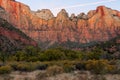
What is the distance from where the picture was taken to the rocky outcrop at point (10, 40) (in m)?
71.8

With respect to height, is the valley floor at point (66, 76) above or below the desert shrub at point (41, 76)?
below

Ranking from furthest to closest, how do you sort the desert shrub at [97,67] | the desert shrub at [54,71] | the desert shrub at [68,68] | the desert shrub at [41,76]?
the desert shrub at [68,68] < the desert shrub at [97,67] < the desert shrub at [54,71] < the desert shrub at [41,76]

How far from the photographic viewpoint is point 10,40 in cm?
8019

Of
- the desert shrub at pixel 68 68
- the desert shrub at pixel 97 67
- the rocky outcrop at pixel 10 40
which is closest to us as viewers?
the desert shrub at pixel 97 67

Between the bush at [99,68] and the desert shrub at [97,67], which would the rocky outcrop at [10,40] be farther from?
the bush at [99,68]

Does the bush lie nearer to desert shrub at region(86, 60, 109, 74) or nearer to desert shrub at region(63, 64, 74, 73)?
desert shrub at region(86, 60, 109, 74)

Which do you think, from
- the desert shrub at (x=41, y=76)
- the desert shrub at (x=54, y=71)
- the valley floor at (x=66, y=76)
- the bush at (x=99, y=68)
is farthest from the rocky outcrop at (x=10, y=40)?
the desert shrub at (x=41, y=76)

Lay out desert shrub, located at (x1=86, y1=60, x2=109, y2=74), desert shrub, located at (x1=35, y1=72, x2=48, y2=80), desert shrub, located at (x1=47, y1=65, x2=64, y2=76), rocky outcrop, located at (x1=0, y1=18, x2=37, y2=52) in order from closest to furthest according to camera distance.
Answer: desert shrub, located at (x1=35, y1=72, x2=48, y2=80), desert shrub, located at (x1=47, y1=65, x2=64, y2=76), desert shrub, located at (x1=86, y1=60, x2=109, y2=74), rocky outcrop, located at (x1=0, y1=18, x2=37, y2=52)

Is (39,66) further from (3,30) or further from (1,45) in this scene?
(3,30)

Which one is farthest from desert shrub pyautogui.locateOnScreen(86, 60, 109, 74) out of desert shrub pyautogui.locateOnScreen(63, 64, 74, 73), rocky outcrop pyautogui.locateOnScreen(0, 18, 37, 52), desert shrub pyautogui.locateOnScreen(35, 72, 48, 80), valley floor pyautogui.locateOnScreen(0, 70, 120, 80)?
rocky outcrop pyautogui.locateOnScreen(0, 18, 37, 52)

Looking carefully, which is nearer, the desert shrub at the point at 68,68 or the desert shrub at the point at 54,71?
the desert shrub at the point at 54,71

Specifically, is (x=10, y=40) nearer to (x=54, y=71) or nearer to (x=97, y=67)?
(x=97, y=67)

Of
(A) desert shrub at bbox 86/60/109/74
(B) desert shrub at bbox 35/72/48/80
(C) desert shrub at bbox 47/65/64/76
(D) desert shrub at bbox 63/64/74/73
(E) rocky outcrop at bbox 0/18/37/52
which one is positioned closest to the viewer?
(B) desert shrub at bbox 35/72/48/80

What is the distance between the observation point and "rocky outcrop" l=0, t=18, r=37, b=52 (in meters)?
71.8
